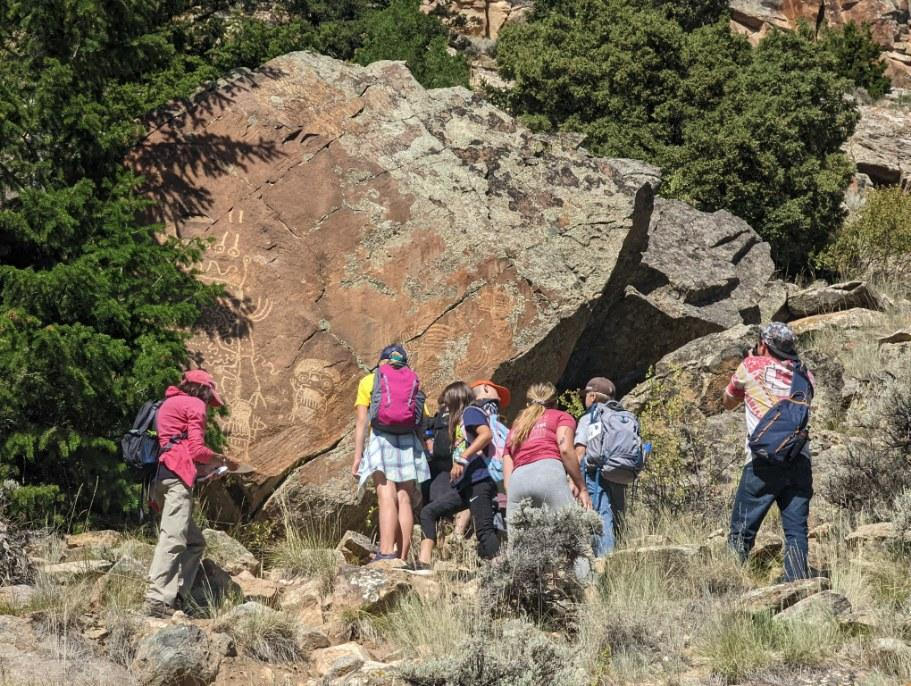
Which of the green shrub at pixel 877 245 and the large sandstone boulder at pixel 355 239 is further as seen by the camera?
the green shrub at pixel 877 245

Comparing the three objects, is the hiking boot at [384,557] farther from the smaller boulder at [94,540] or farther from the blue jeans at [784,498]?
the blue jeans at [784,498]

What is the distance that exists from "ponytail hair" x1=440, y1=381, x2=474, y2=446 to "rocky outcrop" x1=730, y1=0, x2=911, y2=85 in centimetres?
2809

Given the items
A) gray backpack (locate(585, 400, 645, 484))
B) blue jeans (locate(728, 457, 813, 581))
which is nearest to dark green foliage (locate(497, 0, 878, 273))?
gray backpack (locate(585, 400, 645, 484))

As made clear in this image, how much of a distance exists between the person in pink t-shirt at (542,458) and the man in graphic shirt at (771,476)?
102 centimetres

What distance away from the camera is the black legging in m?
8.16

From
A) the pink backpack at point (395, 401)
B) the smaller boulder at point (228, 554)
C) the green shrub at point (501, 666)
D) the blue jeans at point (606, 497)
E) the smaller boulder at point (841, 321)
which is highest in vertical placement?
the pink backpack at point (395, 401)

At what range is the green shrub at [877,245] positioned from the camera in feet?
58.8

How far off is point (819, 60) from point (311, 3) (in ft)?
37.9

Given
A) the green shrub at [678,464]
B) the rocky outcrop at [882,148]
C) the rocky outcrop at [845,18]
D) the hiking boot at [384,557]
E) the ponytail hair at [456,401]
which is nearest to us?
the hiking boot at [384,557]

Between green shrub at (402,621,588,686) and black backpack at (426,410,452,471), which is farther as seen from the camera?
black backpack at (426,410,452,471)

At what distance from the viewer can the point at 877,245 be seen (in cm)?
1809

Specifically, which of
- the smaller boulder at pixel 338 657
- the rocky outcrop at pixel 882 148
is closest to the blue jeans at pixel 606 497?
the smaller boulder at pixel 338 657

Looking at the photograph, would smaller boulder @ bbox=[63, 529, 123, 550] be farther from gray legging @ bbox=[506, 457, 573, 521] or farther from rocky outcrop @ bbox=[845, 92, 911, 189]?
rocky outcrop @ bbox=[845, 92, 911, 189]

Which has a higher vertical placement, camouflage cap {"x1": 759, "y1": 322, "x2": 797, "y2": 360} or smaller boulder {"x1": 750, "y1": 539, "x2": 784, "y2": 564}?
camouflage cap {"x1": 759, "y1": 322, "x2": 797, "y2": 360}
